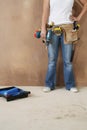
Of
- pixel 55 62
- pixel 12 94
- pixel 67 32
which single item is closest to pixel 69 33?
pixel 67 32

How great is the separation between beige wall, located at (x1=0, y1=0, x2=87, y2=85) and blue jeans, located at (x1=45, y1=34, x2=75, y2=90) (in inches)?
8.4

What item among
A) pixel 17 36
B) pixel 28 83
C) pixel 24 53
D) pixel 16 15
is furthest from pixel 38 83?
pixel 16 15

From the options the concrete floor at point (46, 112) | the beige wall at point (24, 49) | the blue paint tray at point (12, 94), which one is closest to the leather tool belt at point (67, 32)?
the beige wall at point (24, 49)

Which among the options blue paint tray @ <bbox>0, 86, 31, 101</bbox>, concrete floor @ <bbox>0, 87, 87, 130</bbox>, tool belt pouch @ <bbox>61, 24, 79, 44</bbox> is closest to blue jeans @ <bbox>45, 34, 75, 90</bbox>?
tool belt pouch @ <bbox>61, 24, 79, 44</bbox>

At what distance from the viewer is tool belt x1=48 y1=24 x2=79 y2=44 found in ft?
11.2

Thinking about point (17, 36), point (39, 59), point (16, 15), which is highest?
point (16, 15)

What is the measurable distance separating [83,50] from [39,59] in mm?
619

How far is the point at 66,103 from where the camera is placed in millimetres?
3076

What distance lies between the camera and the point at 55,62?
3564 millimetres

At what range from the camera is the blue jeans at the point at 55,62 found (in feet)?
11.4

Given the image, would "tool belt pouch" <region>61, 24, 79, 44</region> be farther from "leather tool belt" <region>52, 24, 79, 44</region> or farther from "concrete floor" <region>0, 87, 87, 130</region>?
"concrete floor" <region>0, 87, 87, 130</region>

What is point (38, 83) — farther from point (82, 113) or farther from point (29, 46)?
point (82, 113)

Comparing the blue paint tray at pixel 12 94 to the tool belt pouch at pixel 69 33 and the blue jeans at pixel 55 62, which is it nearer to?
the blue jeans at pixel 55 62

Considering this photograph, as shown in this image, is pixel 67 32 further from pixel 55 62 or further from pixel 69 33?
pixel 55 62
